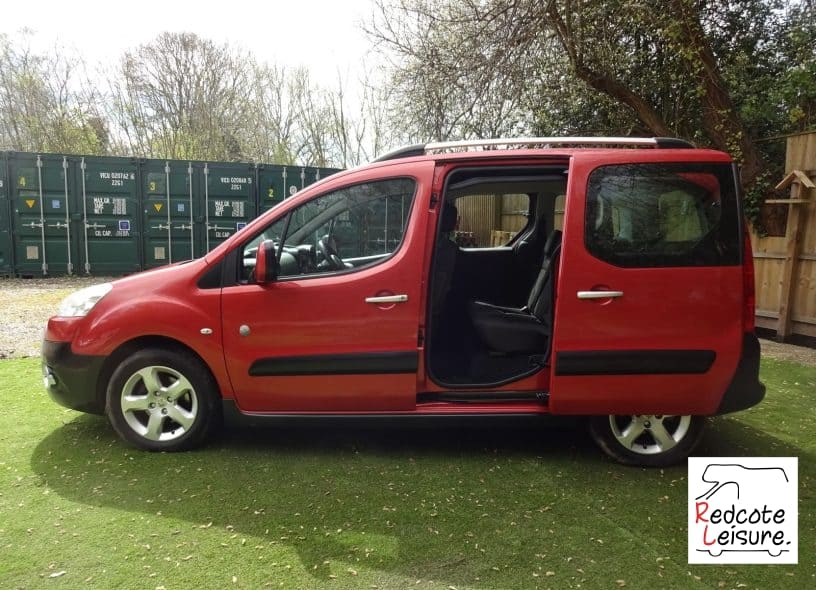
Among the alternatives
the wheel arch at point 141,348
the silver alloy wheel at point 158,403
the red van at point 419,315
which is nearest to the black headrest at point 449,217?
the red van at point 419,315

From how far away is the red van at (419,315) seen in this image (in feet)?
10.6

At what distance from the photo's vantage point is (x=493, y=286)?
4648 millimetres

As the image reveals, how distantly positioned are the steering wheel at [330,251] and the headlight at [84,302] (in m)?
1.36

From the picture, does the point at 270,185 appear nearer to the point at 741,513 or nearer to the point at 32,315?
the point at 32,315

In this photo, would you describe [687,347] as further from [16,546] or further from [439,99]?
[439,99]

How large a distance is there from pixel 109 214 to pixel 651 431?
39.9 feet

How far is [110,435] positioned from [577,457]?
312cm

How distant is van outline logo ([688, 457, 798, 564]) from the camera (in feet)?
8.40

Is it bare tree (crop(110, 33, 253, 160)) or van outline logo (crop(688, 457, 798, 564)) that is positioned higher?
bare tree (crop(110, 33, 253, 160))

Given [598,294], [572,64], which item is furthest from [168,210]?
[598,294]

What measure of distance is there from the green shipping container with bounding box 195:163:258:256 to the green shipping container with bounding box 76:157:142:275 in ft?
4.63

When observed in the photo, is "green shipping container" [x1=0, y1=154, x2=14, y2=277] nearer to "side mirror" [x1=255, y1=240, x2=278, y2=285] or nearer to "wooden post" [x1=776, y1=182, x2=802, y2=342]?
"side mirror" [x1=255, y1=240, x2=278, y2=285]

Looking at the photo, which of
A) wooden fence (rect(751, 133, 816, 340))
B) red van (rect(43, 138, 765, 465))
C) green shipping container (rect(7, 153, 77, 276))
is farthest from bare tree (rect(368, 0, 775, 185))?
green shipping container (rect(7, 153, 77, 276))

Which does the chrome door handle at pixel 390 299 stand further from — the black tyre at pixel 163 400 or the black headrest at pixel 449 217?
the black tyre at pixel 163 400
